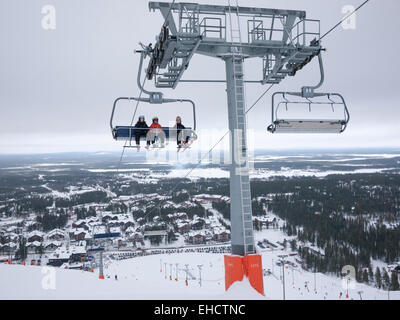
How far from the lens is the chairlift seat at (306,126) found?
5023mm

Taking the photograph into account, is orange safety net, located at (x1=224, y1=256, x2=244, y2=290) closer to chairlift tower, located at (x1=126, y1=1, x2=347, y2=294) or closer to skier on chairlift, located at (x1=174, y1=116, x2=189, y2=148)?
chairlift tower, located at (x1=126, y1=1, x2=347, y2=294)

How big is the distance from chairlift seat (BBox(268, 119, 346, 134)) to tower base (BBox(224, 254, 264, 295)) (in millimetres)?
2106

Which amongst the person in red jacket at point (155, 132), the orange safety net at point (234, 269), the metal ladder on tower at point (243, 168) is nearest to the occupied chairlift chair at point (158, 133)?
the person in red jacket at point (155, 132)

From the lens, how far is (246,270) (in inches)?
192

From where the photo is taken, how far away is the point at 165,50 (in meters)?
4.58

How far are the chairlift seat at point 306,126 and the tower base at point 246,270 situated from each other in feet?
6.91

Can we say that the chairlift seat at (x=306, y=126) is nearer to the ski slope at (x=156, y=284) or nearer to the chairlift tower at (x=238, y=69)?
the chairlift tower at (x=238, y=69)

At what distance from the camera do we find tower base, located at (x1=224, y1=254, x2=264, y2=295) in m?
4.84

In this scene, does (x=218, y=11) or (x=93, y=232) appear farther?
(x=93, y=232)

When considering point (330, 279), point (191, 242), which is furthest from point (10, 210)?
point (330, 279)

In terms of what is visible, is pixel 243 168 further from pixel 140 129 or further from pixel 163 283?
pixel 163 283
